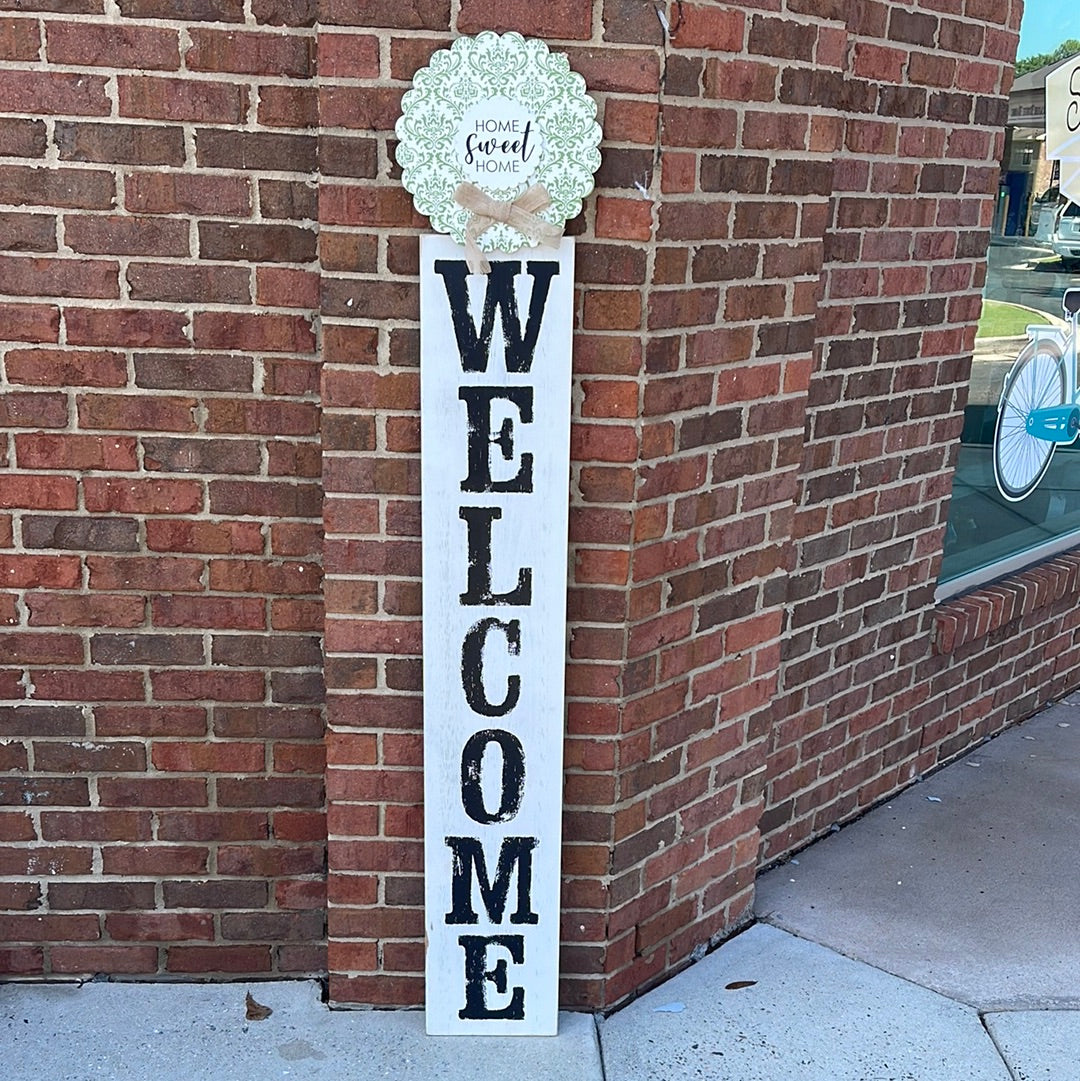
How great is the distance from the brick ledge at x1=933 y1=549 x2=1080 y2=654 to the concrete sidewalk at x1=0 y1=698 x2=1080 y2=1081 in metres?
0.82

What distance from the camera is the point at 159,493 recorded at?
8.36 ft

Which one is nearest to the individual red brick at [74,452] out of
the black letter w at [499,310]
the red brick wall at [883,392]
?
the black letter w at [499,310]

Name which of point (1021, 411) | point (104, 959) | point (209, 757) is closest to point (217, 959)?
point (104, 959)

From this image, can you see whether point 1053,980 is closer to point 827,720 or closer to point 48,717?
point 827,720

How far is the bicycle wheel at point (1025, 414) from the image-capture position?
4207mm

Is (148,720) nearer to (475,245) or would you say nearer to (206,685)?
(206,685)

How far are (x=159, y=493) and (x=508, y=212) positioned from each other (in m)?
0.97

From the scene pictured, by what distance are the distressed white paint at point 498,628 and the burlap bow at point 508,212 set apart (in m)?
0.04

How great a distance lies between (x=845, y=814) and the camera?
3.72m

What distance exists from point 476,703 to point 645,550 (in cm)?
49

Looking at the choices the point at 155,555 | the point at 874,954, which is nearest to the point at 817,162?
the point at 155,555

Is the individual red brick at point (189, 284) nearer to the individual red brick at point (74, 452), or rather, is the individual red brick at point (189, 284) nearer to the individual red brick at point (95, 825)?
the individual red brick at point (74, 452)

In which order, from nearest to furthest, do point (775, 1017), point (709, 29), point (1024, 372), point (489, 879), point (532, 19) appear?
1. point (532, 19)
2. point (709, 29)
3. point (489, 879)
4. point (775, 1017)
5. point (1024, 372)

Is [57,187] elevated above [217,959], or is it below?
above
